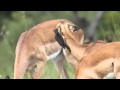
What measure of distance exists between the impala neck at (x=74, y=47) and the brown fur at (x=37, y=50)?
0.56 meters

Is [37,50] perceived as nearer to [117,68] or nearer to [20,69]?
[20,69]

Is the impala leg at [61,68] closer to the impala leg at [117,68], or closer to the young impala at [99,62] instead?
the young impala at [99,62]

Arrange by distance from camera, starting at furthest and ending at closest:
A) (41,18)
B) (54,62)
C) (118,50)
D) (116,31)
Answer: (41,18) → (116,31) → (54,62) → (118,50)

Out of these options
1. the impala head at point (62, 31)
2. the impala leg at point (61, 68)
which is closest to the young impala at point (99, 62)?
the impala head at point (62, 31)

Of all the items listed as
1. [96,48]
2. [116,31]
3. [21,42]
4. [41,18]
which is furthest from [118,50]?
[41,18]

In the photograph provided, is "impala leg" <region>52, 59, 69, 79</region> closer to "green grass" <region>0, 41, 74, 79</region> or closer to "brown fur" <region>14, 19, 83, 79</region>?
"brown fur" <region>14, 19, 83, 79</region>

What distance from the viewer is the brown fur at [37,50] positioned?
25.6 feet

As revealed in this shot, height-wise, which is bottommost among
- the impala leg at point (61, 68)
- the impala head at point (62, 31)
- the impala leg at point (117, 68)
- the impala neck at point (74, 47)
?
the impala leg at point (61, 68)

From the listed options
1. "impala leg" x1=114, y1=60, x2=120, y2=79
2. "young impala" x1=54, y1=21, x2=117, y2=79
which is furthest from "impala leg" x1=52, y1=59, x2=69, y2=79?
"impala leg" x1=114, y1=60, x2=120, y2=79

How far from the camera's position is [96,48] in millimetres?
7145

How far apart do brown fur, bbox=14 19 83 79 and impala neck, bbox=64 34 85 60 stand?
22.1 inches

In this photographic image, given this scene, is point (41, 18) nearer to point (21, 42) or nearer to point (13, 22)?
point (13, 22)

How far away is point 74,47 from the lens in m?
7.36
